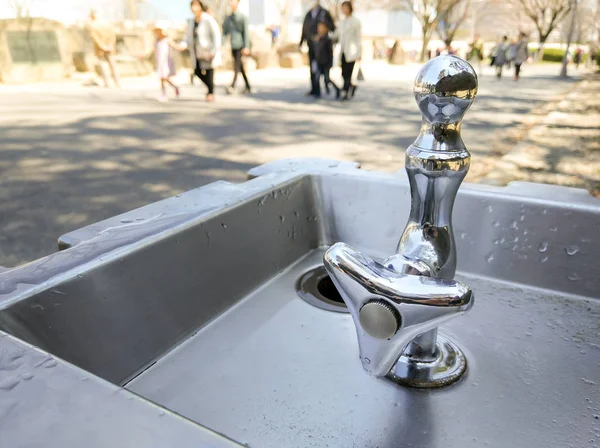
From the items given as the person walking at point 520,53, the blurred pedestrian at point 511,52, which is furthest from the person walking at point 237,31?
the blurred pedestrian at point 511,52

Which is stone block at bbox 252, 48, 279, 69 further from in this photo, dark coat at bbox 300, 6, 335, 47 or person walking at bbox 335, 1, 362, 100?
person walking at bbox 335, 1, 362, 100

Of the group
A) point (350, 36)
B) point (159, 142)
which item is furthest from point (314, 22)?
point (159, 142)

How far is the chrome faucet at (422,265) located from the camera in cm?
51

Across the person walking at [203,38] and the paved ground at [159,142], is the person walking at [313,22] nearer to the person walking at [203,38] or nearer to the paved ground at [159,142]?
the paved ground at [159,142]

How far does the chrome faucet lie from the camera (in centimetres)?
51

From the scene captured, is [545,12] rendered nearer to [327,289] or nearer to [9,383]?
[327,289]

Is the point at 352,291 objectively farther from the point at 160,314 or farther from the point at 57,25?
the point at 57,25

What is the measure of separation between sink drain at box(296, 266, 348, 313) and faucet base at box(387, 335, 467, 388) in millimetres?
229

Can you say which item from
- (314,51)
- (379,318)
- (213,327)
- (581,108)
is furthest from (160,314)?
(581,108)

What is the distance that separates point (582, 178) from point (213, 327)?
11.4 feet

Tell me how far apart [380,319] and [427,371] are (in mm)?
252

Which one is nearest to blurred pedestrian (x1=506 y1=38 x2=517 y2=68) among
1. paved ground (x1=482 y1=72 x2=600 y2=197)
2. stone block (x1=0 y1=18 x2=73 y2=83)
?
paved ground (x1=482 y1=72 x2=600 y2=197)

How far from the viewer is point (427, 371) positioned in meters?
0.74

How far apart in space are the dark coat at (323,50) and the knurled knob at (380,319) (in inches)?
294
